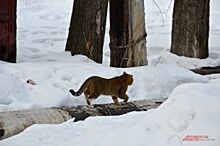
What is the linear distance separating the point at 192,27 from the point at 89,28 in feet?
5.95

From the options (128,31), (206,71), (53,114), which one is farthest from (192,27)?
(53,114)

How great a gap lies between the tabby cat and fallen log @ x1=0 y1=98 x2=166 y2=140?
156 mm

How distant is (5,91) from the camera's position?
17.2ft

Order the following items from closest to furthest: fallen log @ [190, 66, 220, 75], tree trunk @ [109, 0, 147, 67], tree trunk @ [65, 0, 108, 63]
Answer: tree trunk @ [109, 0, 147, 67]
fallen log @ [190, 66, 220, 75]
tree trunk @ [65, 0, 108, 63]

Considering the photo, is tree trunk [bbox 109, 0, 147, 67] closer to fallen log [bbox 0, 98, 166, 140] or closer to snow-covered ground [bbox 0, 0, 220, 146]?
snow-covered ground [bbox 0, 0, 220, 146]

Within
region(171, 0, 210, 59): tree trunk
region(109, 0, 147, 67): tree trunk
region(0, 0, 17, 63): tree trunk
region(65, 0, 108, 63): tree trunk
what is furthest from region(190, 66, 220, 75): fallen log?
region(0, 0, 17, 63): tree trunk

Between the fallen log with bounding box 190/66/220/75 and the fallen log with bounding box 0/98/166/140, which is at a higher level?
the fallen log with bounding box 0/98/166/140

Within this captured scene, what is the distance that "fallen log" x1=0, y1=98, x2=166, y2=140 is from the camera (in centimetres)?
414

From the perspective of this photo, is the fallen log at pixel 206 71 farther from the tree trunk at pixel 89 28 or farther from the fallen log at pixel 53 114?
the fallen log at pixel 53 114

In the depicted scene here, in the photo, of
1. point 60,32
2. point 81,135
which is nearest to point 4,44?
point 81,135

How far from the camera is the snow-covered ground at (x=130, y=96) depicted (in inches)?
123

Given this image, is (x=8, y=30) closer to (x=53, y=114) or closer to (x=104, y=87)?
(x=104, y=87)

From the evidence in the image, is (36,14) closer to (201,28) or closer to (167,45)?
(167,45)

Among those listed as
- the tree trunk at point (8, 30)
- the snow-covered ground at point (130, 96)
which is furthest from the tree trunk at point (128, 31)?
the tree trunk at point (8, 30)
